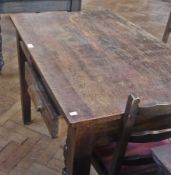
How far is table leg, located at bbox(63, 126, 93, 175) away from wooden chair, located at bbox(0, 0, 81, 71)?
4.63ft

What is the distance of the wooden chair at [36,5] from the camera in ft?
6.92

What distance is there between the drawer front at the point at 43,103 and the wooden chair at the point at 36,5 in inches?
31.1

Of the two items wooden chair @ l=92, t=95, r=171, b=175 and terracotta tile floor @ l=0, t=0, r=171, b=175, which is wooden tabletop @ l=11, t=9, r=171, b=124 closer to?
wooden chair @ l=92, t=95, r=171, b=175

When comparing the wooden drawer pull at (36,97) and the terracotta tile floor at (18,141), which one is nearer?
the wooden drawer pull at (36,97)

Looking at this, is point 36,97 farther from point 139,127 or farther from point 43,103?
point 139,127

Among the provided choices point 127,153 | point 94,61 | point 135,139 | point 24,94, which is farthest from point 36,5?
point 135,139

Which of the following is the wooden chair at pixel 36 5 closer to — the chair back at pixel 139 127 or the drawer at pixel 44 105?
the drawer at pixel 44 105

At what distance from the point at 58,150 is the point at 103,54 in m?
0.74

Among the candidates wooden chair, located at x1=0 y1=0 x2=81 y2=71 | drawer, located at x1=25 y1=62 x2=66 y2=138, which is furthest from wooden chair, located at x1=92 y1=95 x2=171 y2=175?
wooden chair, located at x1=0 y1=0 x2=81 y2=71

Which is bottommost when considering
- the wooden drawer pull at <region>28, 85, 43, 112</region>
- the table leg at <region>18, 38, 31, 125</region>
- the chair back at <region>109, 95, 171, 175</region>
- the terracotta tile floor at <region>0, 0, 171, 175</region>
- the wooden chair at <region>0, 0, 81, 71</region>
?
the terracotta tile floor at <region>0, 0, 171, 175</region>

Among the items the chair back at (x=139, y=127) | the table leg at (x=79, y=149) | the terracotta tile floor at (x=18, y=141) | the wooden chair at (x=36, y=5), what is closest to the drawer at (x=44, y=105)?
the table leg at (x=79, y=149)

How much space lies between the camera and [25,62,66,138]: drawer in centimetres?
109

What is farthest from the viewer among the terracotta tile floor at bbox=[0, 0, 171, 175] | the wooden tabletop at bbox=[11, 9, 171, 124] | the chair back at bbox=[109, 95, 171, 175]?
the terracotta tile floor at bbox=[0, 0, 171, 175]

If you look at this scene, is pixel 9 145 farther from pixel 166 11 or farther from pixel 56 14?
pixel 166 11
